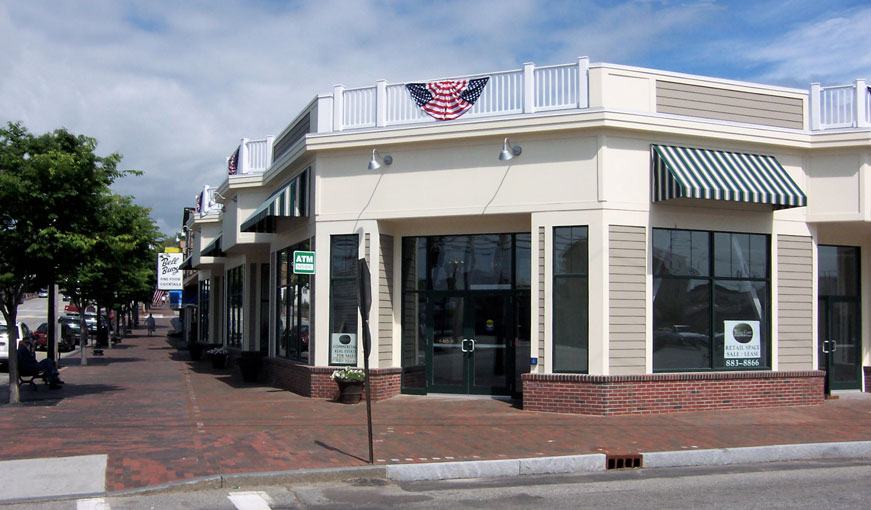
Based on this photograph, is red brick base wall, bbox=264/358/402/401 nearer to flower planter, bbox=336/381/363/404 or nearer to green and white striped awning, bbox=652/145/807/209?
flower planter, bbox=336/381/363/404

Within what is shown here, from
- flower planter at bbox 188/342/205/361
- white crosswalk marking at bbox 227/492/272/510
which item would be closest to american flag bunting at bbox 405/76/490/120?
white crosswalk marking at bbox 227/492/272/510

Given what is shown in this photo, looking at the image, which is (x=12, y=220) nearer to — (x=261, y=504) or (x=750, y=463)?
(x=261, y=504)

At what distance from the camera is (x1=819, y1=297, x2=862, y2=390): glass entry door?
54.2ft

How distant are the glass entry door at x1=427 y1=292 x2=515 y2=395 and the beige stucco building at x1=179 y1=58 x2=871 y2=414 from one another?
3cm

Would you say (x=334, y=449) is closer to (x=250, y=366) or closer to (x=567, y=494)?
(x=567, y=494)

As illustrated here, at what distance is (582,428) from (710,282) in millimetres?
4366

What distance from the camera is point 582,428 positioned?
486 inches

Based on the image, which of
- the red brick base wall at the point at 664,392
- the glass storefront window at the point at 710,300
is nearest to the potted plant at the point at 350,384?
the red brick base wall at the point at 664,392

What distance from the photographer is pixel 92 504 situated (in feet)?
26.0

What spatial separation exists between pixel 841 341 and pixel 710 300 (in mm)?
4120

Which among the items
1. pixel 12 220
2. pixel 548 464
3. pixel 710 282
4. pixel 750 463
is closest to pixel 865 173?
pixel 710 282

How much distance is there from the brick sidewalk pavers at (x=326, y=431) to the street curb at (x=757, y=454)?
39 cm

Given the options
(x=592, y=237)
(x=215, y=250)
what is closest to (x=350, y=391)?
(x=592, y=237)

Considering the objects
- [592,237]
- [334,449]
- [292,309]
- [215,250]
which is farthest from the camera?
[215,250]
